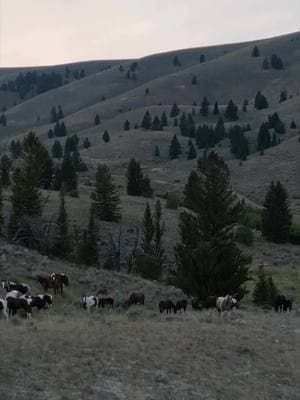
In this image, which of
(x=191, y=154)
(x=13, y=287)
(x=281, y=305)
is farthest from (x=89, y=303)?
(x=191, y=154)

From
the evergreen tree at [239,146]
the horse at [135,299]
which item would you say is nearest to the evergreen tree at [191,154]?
the evergreen tree at [239,146]

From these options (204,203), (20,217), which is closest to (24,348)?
(204,203)

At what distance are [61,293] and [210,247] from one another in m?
8.51

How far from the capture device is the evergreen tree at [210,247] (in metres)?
32.2

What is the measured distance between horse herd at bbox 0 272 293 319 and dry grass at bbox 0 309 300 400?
64.2 inches

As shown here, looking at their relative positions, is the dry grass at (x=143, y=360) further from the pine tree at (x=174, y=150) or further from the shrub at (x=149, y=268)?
the pine tree at (x=174, y=150)

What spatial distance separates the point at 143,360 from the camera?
58.8 ft

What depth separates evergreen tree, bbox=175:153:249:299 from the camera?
32.2 metres

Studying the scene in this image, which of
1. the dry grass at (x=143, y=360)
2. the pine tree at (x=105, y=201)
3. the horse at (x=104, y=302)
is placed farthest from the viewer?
the pine tree at (x=105, y=201)

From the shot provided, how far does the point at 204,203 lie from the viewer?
3791 cm

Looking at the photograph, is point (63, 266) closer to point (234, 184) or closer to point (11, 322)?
point (11, 322)

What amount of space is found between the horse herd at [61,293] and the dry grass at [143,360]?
1630 mm

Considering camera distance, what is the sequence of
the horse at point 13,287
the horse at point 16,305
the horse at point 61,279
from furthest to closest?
the horse at point 61,279, the horse at point 13,287, the horse at point 16,305

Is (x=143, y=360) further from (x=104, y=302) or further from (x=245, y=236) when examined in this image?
(x=245, y=236)
